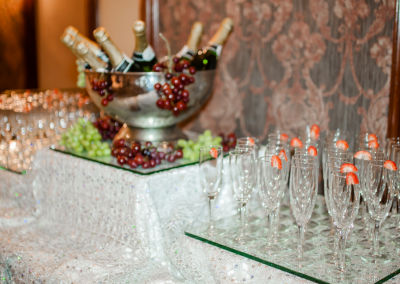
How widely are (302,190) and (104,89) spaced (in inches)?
31.0

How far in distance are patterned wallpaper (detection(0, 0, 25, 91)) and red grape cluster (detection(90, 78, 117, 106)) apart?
297cm

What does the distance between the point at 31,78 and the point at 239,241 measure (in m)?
3.67

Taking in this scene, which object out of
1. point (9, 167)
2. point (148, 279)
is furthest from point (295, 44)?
point (9, 167)

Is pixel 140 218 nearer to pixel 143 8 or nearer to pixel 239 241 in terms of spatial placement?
pixel 239 241

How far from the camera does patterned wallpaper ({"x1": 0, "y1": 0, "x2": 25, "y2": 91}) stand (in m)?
3.84

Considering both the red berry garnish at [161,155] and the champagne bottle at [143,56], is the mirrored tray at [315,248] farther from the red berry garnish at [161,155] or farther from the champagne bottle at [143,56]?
the champagne bottle at [143,56]

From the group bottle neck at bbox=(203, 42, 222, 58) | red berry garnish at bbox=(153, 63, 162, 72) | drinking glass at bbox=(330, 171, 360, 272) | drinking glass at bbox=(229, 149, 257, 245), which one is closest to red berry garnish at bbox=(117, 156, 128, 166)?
red berry garnish at bbox=(153, 63, 162, 72)

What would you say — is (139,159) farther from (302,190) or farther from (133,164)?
(302,190)

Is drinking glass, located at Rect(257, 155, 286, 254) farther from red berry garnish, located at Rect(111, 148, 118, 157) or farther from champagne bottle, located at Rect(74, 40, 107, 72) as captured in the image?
champagne bottle, located at Rect(74, 40, 107, 72)

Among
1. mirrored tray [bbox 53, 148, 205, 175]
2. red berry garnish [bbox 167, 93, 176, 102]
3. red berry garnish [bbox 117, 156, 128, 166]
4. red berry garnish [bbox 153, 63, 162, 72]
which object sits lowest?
mirrored tray [bbox 53, 148, 205, 175]

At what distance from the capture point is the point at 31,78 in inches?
159

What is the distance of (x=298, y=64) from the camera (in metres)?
1.59

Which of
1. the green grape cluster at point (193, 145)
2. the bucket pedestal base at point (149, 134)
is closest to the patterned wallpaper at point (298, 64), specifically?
the green grape cluster at point (193, 145)

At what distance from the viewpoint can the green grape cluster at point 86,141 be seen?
1.38m
